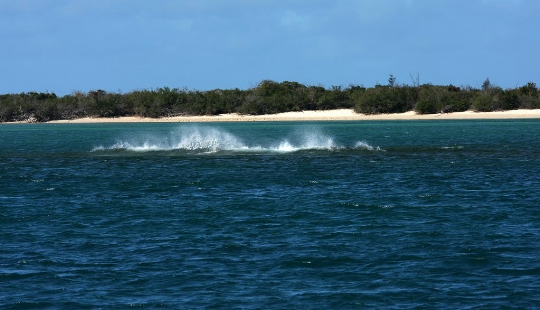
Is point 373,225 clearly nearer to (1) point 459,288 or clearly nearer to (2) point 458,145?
(1) point 459,288

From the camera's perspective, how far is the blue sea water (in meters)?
16.9

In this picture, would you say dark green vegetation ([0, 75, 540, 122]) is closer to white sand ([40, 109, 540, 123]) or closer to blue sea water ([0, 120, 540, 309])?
white sand ([40, 109, 540, 123])

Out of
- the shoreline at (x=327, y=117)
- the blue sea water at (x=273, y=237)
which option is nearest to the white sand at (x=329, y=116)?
the shoreline at (x=327, y=117)

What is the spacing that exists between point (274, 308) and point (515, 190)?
1864 centimetres

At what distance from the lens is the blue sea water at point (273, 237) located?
16922 mm

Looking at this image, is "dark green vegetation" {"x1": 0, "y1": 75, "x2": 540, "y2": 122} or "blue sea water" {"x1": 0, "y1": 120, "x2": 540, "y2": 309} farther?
"dark green vegetation" {"x1": 0, "y1": 75, "x2": 540, "y2": 122}

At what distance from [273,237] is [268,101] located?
119m

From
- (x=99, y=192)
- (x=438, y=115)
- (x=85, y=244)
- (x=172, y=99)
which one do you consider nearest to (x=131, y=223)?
(x=85, y=244)

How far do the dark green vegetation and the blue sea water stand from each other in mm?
89628

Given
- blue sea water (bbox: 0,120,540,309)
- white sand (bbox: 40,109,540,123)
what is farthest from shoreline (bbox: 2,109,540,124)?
blue sea water (bbox: 0,120,540,309)

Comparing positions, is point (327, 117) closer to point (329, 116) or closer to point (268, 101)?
point (329, 116)

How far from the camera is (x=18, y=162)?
50688 millimetres

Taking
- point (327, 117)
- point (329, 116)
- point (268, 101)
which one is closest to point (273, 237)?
point (327, 117)

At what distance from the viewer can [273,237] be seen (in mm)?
22594
